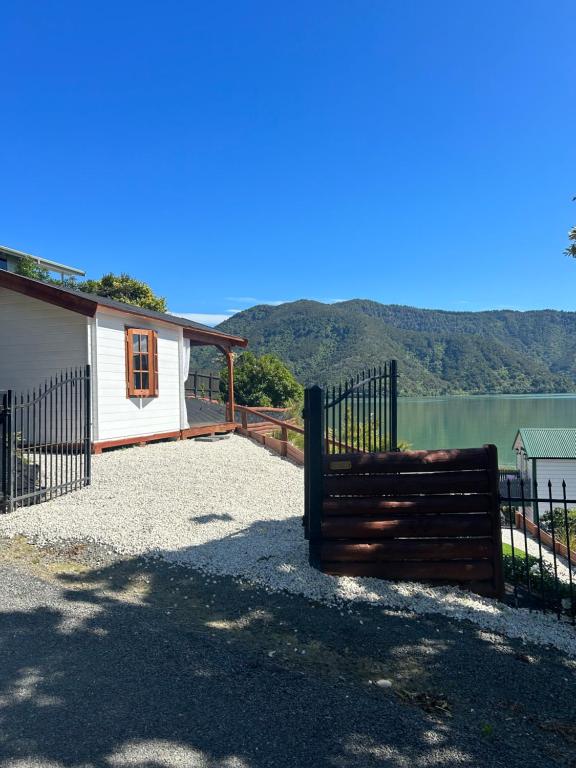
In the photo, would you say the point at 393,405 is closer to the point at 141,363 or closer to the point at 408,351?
the point at 141,363

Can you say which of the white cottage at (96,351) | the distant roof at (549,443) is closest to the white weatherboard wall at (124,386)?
the white cottage at (96,351)

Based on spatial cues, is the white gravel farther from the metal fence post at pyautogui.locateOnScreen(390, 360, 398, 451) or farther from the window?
the metal fence post at pyautogui.locateOnScreen(390, 360, 398, 451)

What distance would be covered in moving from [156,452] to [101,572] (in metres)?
6.76

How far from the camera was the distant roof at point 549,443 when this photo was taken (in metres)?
26.7

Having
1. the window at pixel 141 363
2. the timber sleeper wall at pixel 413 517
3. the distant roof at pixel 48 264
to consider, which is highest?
the distant roof at pixel 48 264

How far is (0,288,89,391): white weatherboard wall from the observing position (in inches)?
440

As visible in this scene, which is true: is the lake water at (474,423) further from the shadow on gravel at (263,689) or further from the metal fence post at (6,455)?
the shadow on gravel at (263,689)

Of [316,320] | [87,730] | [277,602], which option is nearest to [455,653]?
[277,602]

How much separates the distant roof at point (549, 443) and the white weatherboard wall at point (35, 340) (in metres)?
24.3

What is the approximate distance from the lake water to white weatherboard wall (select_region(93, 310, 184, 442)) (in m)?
37.7

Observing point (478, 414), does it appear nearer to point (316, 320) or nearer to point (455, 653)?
point (316, 320)

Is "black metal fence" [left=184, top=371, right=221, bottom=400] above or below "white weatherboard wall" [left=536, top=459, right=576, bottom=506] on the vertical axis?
above

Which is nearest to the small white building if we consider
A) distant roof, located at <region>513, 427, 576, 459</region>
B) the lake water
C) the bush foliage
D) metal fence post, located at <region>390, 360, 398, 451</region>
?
distant roof, located at <region>513, 427, 576, 459</region>

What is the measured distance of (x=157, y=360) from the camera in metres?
→ 13.2
